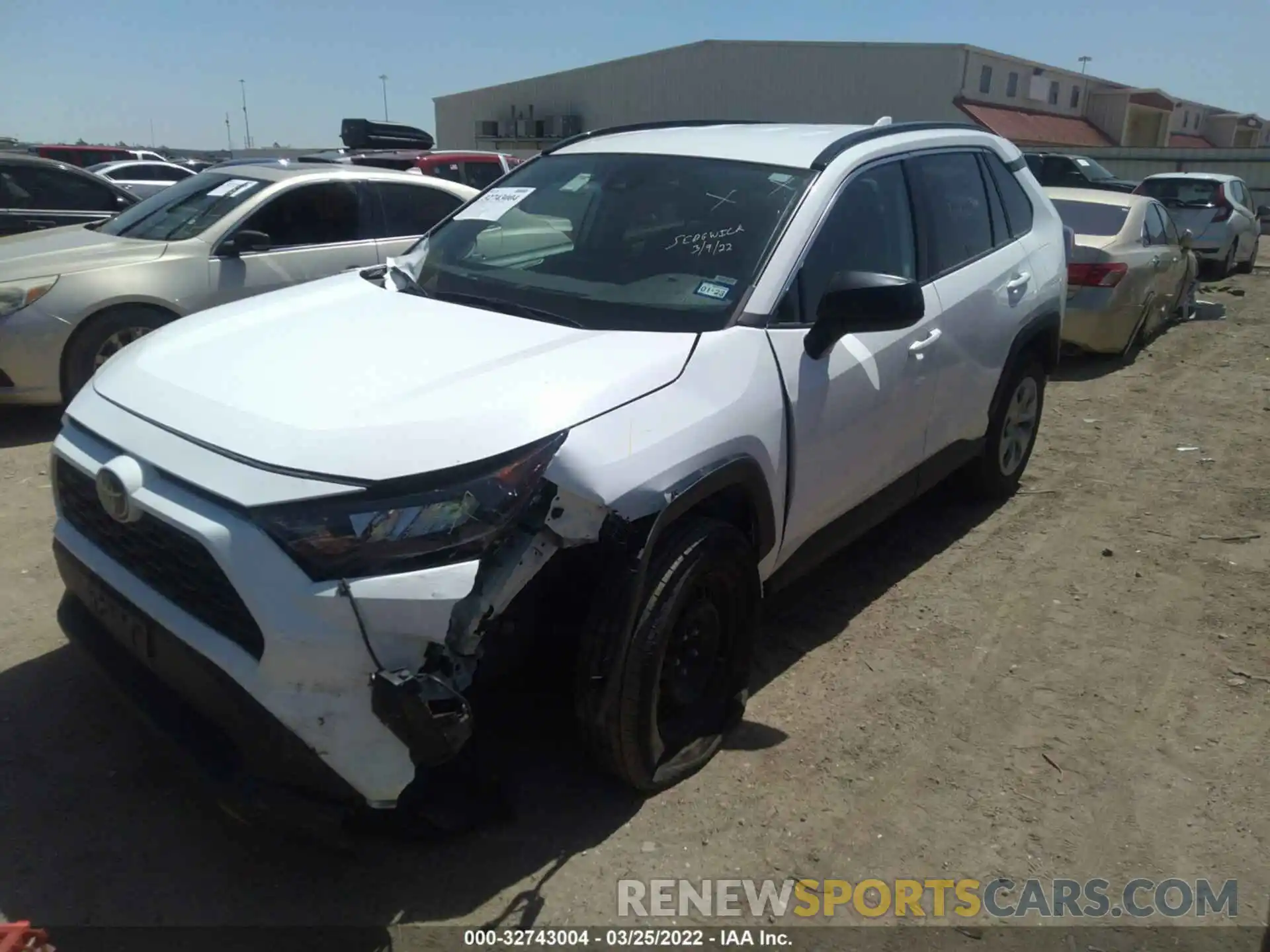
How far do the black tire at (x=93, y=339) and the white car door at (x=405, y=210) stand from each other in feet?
5.53

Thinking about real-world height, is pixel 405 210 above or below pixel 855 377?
above

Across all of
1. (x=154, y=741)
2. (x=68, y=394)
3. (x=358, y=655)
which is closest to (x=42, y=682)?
(x=154, y=741)

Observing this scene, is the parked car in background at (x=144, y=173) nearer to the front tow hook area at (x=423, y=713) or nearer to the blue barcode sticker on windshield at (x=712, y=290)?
the blue barcode sticker on windshield at (x=712, y=290)

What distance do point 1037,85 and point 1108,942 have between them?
45606 mm

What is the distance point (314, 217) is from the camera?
6.81 m

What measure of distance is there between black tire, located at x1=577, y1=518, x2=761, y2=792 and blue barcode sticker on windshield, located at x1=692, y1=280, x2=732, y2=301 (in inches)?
29.5

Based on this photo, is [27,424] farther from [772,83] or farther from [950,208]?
[772,83]

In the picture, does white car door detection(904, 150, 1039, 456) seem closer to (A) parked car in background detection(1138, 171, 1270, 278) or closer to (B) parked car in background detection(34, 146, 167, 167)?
(A) parked car in background detection(1138, 171, 1270, 278)

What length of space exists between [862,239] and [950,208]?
0.91m

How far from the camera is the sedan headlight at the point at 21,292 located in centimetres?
568

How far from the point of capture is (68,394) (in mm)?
5910

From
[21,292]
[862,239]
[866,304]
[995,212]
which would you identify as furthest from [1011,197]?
[21,292]

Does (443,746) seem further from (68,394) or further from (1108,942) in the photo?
(68,394)

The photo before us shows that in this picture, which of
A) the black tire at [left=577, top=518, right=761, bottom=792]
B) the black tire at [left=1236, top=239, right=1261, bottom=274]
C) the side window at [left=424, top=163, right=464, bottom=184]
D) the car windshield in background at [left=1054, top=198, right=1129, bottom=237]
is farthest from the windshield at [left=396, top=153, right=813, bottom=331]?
the black tire at [left=1236, top=239, right=1261, bottom=274]
